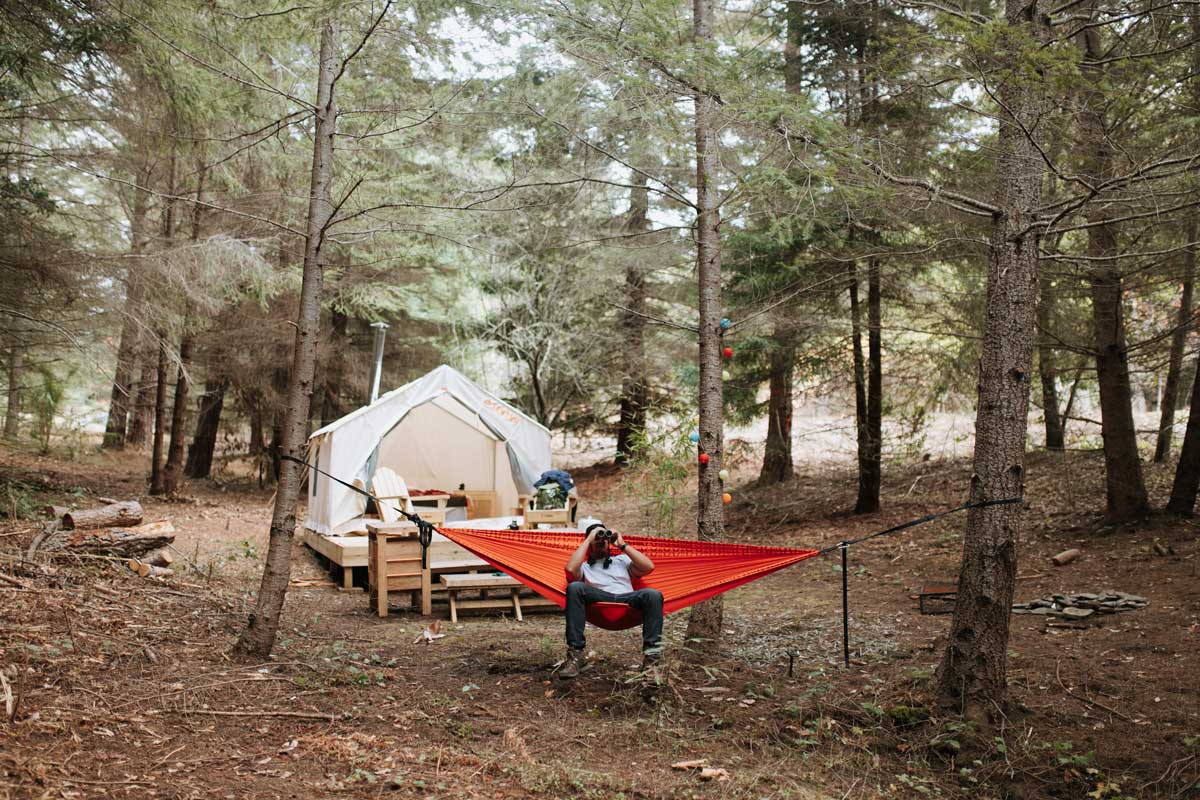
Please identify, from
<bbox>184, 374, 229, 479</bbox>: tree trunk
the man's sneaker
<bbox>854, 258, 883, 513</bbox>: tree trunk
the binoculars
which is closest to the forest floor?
the man's sneaker

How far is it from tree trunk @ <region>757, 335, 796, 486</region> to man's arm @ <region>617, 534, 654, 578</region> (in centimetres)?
428

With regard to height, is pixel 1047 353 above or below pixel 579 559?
above

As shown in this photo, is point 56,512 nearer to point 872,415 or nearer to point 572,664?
point 572,664

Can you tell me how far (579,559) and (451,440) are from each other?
632cm

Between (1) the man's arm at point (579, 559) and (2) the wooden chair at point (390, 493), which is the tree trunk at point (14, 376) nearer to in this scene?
(2) the wooden chair at point (390, 493)

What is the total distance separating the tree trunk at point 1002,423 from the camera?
12.1 feet

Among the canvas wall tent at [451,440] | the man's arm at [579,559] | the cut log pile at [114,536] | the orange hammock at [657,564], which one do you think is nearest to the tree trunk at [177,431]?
the canvas wall tent at [451,440]

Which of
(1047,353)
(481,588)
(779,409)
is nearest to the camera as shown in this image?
(481,588)

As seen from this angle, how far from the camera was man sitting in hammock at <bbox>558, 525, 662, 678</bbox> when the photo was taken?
4301 millimetres

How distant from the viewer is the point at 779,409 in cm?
1042

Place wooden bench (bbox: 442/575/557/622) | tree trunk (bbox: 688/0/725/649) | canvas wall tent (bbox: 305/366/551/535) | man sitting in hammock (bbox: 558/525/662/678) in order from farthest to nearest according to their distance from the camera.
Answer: canvas wall tent (bbox: 305/366/551/535), wooden bench (bbox: 442/575/557/622), tree trunk (bbox: 688/0/725/649), man sitting in hammock (bbox: 558/525/662/678)

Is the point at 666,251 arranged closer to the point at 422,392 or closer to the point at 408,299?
the point at 422,392

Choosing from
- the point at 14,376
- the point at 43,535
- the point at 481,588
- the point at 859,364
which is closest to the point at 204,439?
the point at 14,376

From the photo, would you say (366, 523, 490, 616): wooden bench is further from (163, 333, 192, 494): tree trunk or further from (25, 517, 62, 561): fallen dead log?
(163, 333, 192, 494): tree trunk
